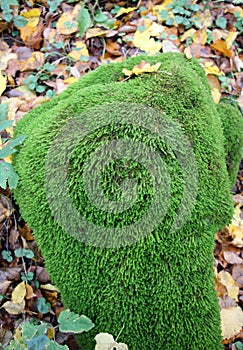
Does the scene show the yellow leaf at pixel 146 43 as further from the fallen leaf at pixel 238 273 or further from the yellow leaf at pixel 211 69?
the fallen leaf at pixel 238 273

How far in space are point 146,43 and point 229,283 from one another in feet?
7.04

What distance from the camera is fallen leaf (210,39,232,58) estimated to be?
→ 3.43m

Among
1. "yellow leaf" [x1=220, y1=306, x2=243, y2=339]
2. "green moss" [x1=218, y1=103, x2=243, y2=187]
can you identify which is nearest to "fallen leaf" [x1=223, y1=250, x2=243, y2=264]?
"yellow leaf" [x1=220, y1=306, x2=243, y2=339]

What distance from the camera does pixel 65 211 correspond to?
5.58 ft

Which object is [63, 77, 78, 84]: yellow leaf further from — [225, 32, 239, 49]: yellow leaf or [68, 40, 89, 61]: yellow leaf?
[225, 32, 239, 49]: yellow leaf

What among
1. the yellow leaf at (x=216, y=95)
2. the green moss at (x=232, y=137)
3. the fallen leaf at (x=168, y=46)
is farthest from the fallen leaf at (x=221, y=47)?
the green moss at (x=232, y=137)

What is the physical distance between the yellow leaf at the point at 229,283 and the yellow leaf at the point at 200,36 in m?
2.09

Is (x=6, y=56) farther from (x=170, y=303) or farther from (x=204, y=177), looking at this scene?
(x=170, y=303)

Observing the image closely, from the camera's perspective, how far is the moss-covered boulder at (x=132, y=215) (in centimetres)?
164

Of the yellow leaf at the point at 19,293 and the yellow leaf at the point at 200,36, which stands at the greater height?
the yellow leaf at the point at 200,36

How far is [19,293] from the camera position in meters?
2.21

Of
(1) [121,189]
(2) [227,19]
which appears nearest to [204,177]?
(1) [121,189]

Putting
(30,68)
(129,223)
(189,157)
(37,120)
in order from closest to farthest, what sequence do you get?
(129,223), (189,157), (37,120), (30,68)

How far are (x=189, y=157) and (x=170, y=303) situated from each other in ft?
2.18
